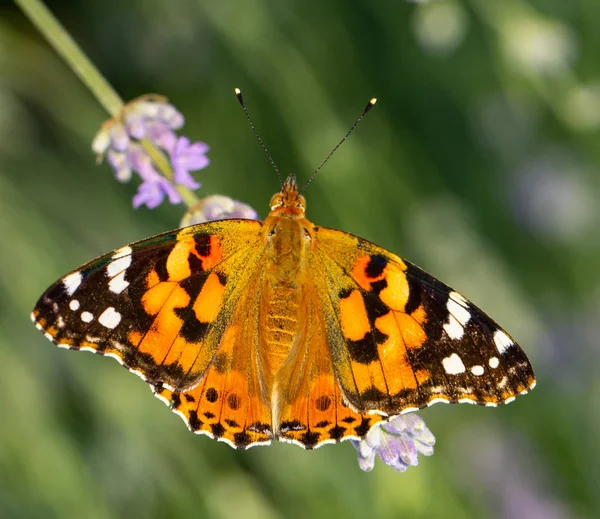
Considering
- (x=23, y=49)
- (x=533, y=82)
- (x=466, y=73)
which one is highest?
(x=466, y=73)

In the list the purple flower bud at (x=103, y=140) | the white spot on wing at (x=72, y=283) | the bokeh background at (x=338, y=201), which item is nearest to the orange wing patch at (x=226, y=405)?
the white spot on wing at (x=72, y=283)

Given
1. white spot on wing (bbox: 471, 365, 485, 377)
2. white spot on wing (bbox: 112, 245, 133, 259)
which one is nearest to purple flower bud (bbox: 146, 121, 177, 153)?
white spot on wing (bbox: 112, 245, 133, 259)

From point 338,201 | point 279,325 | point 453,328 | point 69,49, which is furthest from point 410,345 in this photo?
point 338,201

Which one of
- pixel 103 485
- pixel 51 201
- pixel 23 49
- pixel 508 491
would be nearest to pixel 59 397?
pixel 103 485

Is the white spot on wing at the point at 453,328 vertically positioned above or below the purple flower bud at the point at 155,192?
below

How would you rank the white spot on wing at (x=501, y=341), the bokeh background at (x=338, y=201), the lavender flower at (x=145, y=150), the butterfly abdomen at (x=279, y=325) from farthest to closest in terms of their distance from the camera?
the bokeh background at (x=338, y=201) → the lavender flower at (x=145, y=150) → the butterfly abdomen at (x=279, y=325) → the white spot on wing at (x=501, y=341)

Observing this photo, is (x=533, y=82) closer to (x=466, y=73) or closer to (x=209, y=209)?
(x=466, y=73)

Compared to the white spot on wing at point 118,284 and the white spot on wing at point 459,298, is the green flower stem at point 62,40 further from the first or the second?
the white spot on wing at point 459,298

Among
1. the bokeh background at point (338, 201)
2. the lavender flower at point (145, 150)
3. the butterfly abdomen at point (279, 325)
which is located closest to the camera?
the butterfly abdomen at point (279, 325)

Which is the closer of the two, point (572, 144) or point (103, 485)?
point (103, 485)
